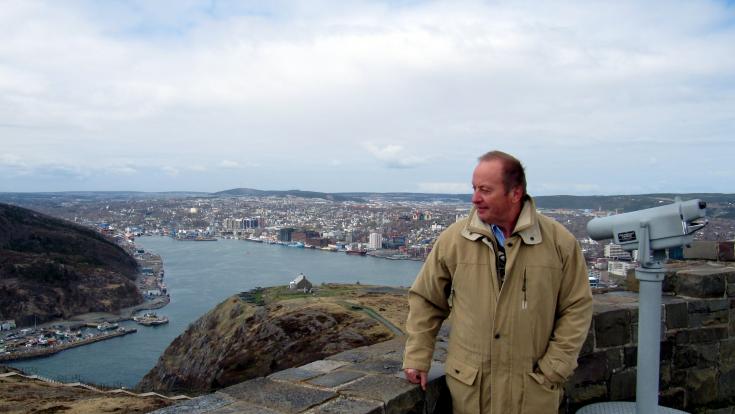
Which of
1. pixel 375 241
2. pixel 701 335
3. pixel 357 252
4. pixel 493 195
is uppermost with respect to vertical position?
pixel 493 195

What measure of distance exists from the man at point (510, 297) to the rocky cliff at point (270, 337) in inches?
332

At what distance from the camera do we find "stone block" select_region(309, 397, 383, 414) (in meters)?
2.00

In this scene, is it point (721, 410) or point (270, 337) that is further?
point (270, 337)

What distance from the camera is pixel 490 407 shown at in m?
1.99

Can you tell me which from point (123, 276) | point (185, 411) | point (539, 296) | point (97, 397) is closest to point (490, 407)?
point (539, 296)

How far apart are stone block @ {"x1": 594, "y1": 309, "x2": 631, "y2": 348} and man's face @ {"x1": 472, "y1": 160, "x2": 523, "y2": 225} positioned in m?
1.40

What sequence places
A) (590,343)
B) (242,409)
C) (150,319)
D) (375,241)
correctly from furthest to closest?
1. (375,241)
2. (150,319)
3. (590,343)
4. (242,409)

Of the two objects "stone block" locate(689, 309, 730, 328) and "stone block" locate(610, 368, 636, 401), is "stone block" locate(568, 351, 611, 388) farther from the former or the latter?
"stone block" locate(689, 309, 730, 328)

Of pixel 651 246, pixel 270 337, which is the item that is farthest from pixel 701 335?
pixel 270 337

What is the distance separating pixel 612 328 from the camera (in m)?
3.12

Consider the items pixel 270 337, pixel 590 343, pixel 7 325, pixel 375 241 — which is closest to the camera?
pixel 590 343

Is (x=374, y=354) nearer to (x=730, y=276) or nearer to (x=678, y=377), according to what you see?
(x=678, y=377)

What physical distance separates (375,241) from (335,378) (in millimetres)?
56187

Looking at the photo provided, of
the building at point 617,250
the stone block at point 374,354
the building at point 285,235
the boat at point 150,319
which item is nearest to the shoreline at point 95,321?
the boat at point 150,319
